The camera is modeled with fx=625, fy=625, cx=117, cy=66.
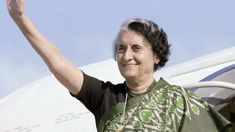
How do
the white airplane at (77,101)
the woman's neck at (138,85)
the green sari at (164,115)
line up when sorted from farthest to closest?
the white airplane at (77,101) < the woman's neck at (138,85) < the green sari at (164,115)

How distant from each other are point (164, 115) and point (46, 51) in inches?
21.6

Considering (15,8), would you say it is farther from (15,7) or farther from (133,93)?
(133,93)

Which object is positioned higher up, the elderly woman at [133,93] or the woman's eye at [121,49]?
the woman's eye at [121,49]

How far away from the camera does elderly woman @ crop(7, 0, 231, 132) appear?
251 cm

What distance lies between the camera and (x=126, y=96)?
103 inches

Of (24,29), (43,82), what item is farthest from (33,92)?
(24,29)

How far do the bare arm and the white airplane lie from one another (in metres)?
1.50

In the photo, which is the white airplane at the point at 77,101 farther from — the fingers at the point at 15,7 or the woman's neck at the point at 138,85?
the fingers at the point at 15,7

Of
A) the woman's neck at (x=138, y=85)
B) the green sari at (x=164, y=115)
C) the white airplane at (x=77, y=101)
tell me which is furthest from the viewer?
the white airplane at (x=77, y=101)

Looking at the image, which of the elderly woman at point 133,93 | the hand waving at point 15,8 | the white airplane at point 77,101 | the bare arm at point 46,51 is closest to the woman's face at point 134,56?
the elderly woman at point 133,93

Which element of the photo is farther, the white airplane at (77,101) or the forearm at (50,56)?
the white airplane at (77,101)

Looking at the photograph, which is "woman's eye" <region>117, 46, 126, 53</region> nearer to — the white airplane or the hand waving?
the hand waving

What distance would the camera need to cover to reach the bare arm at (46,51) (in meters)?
2.57

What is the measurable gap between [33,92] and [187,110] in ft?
14.1
